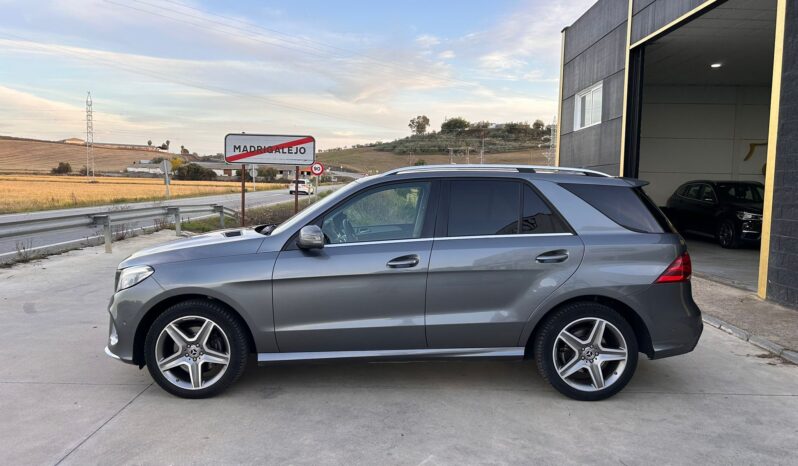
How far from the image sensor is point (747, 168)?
17328 mm

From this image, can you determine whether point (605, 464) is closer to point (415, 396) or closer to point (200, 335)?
point (415, 396)

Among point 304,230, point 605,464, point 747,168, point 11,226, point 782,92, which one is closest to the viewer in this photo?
point 605,464

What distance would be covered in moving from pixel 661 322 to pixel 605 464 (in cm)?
133

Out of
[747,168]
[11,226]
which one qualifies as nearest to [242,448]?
[11,226]

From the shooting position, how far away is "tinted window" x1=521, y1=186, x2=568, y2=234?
13.4 feet

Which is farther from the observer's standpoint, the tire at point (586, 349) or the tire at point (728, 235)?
the tire at point (728, 235)

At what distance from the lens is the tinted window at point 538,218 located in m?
4.10

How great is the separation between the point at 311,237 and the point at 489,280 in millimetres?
1329

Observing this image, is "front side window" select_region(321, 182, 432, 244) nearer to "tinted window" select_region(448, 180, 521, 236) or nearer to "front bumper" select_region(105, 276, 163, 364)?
"tinted window" select_region(448, 180, 521, 236)

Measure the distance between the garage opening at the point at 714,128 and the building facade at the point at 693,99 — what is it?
1.3 inches

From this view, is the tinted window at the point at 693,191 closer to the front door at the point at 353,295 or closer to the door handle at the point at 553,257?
the door handle at the point at 553,257

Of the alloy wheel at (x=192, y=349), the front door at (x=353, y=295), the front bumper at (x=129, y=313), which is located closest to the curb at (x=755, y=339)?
the front door at (x=353, y=295)

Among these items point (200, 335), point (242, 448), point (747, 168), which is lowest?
point (242, 448)

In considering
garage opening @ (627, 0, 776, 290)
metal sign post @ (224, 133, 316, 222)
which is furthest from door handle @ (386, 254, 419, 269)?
metal sign post @ (224, 133, 316, 222)
